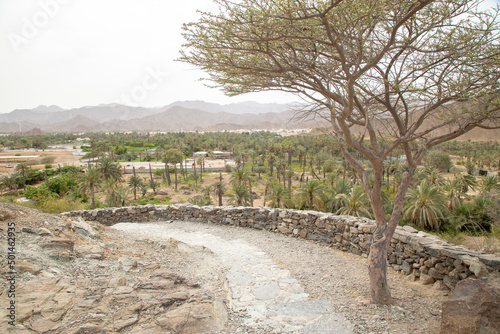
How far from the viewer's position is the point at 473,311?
3857 millimetres

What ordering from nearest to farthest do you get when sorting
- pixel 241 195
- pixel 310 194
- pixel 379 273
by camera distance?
pixel 379 273 → pixel 310 194 → pixel 241 195

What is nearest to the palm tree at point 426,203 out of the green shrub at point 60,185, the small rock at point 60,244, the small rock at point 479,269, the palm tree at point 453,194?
the palm tree at point 453,194

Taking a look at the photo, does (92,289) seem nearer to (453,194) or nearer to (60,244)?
(60,244)

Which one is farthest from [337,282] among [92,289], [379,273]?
[92,289]

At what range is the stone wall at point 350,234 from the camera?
18.5 feet

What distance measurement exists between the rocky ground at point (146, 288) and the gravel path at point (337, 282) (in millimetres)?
20

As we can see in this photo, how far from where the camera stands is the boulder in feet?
12.3

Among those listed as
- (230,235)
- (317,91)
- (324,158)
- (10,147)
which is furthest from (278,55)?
(10,147)

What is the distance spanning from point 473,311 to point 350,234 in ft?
15.3

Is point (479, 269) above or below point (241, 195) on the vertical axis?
above

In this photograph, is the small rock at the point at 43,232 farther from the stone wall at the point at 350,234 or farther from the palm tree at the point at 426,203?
the palm tree at the point at 426,203

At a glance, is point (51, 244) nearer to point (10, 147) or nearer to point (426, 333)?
point (426, 333)

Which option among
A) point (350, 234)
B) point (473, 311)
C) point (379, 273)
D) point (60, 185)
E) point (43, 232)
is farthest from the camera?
point (60, 185)

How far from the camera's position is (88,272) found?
5.28m
